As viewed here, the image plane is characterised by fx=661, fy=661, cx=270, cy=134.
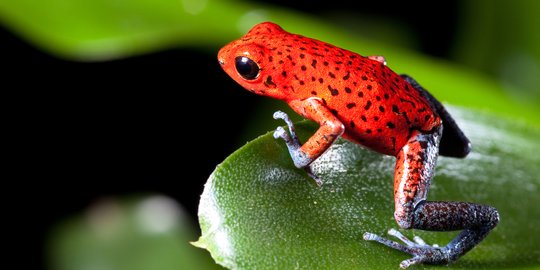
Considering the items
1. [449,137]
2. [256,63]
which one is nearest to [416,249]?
[449,137]

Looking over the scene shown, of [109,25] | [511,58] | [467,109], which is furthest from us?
[511,58]

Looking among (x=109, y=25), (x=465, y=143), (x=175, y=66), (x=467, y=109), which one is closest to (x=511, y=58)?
(x=467, y=109)

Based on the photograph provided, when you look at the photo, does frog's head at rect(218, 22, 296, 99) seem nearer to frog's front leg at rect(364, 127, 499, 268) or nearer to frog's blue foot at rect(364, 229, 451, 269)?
frog's front leg at rect(364, 127, 499, 268)

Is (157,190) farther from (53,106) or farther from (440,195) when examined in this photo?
(440,195)

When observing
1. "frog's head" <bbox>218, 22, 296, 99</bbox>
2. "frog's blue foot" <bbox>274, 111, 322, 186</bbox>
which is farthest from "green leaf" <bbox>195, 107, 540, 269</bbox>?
"frog's head" <bbox>218, 22, 296, 99</bbox>

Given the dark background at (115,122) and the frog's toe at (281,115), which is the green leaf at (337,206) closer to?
the frog's toe at (281,115)

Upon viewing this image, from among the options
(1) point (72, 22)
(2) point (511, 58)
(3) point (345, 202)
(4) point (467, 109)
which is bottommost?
(3) point (345, 202)
